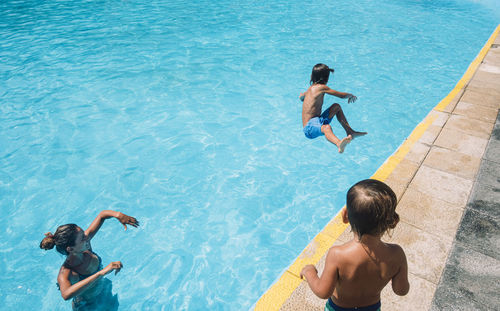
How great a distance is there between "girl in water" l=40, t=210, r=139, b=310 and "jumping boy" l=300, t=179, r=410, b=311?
6.92 ft

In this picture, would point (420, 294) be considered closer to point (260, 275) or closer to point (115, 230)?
point (260, 275)

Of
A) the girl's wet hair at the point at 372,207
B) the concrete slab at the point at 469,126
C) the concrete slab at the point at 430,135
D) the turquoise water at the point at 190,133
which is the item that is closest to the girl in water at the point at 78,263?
the turquoise water at the point at 190,133

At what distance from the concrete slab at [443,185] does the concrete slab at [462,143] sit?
3.13ft

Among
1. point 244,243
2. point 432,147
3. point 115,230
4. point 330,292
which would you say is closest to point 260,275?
point 244,243

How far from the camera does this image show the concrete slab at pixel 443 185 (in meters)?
4.79

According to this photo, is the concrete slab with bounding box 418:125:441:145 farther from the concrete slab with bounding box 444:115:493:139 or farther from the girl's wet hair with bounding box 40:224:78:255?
the girl's wet hair with bounding box 40:224:78:255

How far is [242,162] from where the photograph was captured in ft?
23.6

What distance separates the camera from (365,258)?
6.56 ft

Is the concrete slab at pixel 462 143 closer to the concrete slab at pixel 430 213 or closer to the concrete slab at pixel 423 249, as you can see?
the concrete slab at pixel 430 213

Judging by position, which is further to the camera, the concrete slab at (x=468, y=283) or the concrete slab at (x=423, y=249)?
the concrete slab at (x=423, y=249)

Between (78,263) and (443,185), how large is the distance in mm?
5084

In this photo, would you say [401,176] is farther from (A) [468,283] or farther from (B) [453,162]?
(A) [468,283]

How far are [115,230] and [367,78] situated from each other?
8486 mm

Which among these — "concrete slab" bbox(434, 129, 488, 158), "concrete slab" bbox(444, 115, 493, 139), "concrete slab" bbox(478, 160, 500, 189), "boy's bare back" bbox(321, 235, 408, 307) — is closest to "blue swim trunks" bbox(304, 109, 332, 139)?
"concrete slab" bbox(434, 129, 488, 158)
